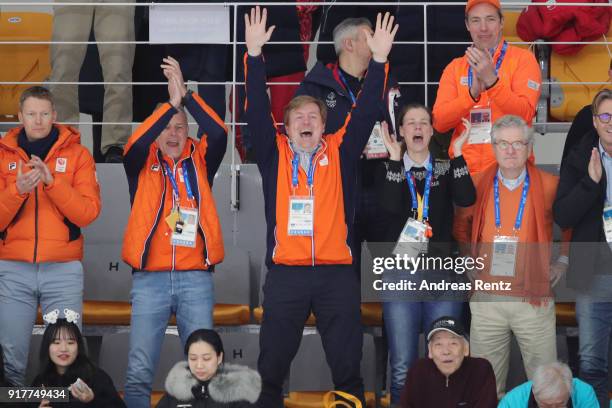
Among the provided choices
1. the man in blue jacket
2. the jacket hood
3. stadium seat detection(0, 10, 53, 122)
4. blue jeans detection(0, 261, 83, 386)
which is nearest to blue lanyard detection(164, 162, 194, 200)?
the jacket hood

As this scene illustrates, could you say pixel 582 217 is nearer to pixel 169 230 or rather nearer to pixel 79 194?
pixel 169 230

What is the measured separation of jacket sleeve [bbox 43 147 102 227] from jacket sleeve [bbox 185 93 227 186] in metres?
0.57

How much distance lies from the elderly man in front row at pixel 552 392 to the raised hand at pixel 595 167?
90 centimetres

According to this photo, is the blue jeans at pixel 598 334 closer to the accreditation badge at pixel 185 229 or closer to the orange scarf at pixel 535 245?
the orange scarf at pixel 535 245

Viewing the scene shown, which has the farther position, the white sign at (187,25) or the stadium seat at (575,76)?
the stadium seat at (575,76)

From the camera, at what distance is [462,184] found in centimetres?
597

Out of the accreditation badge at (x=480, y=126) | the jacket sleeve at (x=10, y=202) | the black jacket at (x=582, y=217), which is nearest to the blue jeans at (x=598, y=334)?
the black jacket at (x=582, y=217)

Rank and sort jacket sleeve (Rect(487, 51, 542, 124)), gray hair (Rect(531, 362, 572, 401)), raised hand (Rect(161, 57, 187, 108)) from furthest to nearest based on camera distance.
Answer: jacket sleeve (Rect(487, 51, 542, 124)) < raised hand (Rect(161, 57, 187, 108)) < gray hair (Rect(531, 362, 572, 401))

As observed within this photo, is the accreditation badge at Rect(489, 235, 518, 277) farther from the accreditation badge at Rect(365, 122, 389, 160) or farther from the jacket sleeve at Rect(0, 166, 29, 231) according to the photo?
the jacket sleeve at Rect(0, 166, 29, 231)

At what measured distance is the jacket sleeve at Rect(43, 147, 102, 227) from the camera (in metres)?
5.92

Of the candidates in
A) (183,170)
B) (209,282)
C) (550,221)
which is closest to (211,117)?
(183,170)

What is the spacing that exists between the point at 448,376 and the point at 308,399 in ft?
3.12

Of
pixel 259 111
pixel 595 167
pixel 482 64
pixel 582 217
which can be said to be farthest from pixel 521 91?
pixel 259 111

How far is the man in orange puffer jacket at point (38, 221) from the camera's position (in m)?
5.94
